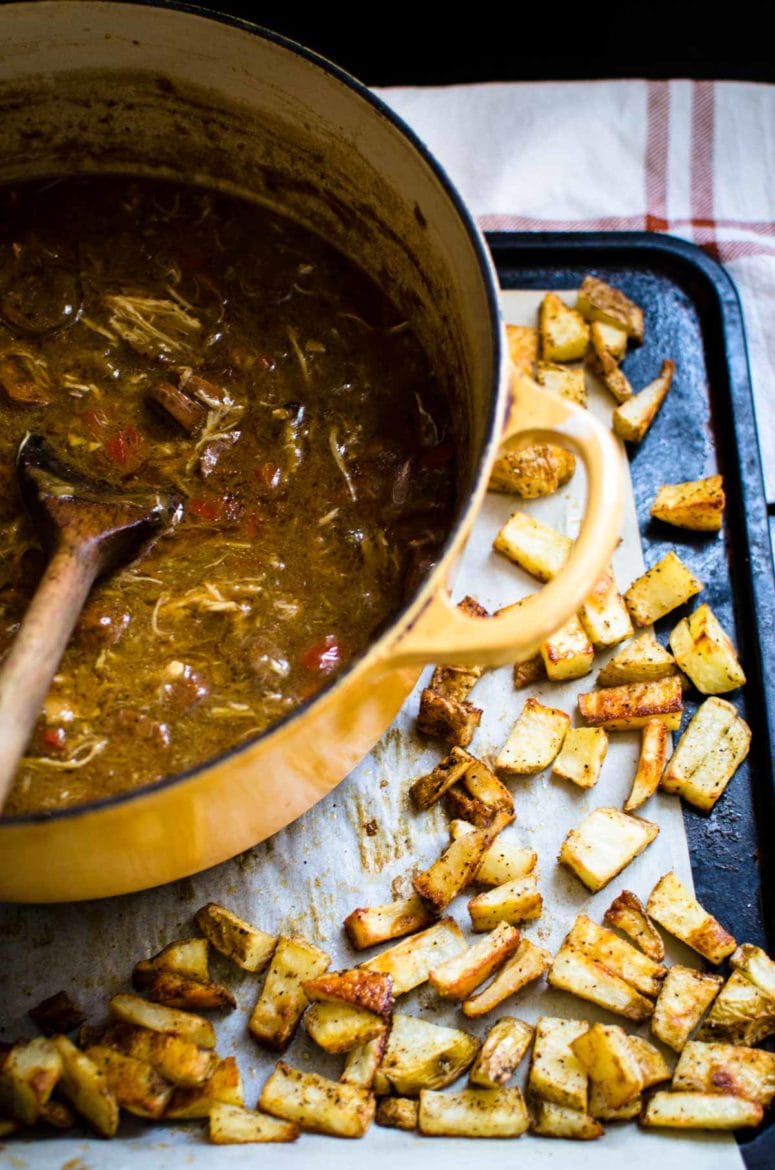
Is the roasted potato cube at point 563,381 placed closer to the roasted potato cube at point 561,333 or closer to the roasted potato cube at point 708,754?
the roasted potato cube at point 561,333

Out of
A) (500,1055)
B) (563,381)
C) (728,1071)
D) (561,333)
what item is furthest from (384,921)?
(561,333)

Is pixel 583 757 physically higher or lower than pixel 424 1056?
higher

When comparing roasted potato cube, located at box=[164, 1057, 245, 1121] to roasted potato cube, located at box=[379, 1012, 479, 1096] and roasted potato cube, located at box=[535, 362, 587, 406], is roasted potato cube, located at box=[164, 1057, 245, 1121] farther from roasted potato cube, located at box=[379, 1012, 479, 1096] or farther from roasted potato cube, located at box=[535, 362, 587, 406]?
roasted potato cube, located at box=[535, 362, 587, 406]

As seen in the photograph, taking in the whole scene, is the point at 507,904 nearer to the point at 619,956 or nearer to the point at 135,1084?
the point at 619,956

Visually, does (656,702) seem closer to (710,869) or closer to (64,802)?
(710,869)

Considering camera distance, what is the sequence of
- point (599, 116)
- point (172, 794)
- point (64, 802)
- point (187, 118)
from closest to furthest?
point (172, 794)
point (64, 802)
point (187, 118)
point (599, 116)

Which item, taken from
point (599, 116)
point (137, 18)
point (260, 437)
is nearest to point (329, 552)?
point (260, 437)
